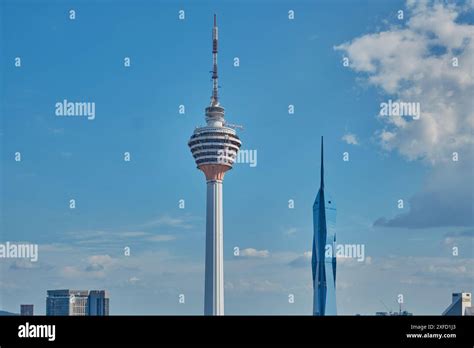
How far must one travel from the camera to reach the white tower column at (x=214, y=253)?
15288cm

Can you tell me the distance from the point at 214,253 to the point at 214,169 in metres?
17.4

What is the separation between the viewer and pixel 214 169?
153500 mm

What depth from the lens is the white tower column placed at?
15288 centimetres

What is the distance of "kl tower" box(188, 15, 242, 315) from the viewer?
151 meters

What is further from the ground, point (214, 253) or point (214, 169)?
point (214, 169)

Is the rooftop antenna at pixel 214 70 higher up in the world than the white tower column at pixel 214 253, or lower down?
higher up

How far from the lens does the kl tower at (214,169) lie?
151 m

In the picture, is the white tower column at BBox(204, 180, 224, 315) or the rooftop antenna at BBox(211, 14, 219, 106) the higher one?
the rooftop antenna at BBox(211, 14, 219, 106)

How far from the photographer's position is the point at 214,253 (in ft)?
504

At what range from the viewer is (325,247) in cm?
13662
